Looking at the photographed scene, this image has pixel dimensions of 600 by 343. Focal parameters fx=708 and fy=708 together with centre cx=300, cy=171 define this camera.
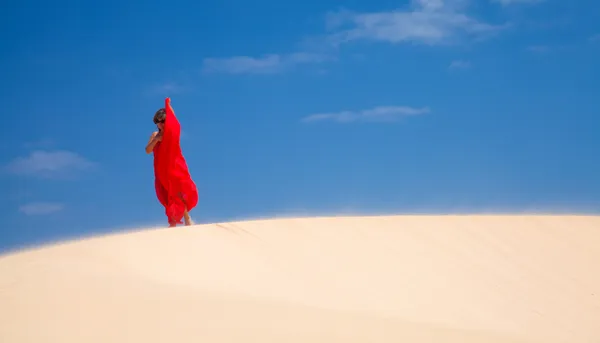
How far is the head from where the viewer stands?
973 centimetres

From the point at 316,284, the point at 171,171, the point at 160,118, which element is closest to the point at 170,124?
the point at 160,118

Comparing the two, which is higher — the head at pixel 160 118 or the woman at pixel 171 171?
the head at pixel 160 118

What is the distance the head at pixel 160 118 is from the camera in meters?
9.73

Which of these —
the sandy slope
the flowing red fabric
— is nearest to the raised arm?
the flowing red fabric

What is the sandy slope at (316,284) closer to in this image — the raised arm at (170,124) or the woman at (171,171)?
the woman at (171,171)

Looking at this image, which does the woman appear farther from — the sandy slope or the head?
the sandy slope

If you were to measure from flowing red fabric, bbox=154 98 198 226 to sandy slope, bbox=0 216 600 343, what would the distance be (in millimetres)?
1045

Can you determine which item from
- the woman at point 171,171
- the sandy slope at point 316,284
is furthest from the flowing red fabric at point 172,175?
the sandy slope at point 316,284

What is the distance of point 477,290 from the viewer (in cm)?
965

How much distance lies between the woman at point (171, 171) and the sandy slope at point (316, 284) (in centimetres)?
104

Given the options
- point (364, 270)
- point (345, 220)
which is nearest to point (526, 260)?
point (345, 220)

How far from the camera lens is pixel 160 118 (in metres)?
9.74

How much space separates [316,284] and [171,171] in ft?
9.92

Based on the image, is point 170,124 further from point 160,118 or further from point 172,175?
point 172,175
